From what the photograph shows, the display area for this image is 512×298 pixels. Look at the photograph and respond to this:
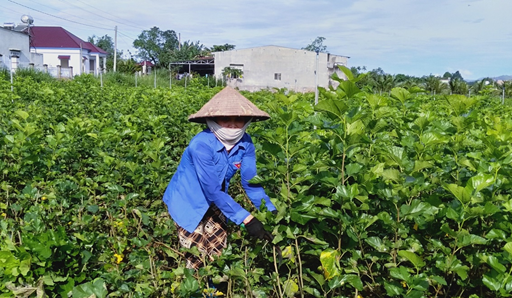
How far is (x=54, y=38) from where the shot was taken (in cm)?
4716

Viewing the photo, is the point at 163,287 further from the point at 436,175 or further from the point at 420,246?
the point at 436,175

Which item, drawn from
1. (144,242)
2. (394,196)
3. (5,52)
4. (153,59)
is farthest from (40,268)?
(153,59)

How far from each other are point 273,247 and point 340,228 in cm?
31

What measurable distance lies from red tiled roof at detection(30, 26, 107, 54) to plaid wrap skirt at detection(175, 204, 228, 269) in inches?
1831

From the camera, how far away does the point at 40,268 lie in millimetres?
2260

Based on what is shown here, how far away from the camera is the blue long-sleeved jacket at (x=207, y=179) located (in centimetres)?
266

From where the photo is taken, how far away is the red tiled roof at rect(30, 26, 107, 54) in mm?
46438

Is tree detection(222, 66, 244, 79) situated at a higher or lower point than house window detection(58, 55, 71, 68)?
lower

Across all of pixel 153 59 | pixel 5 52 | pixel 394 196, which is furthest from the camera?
pixel 153 59

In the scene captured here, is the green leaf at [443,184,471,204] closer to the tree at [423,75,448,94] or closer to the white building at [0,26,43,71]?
the white building at [0,26,43,71]

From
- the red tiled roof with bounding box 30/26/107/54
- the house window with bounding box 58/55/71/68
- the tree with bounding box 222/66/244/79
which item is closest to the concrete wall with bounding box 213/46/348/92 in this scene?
the tree with bounding box 222/66/244/79

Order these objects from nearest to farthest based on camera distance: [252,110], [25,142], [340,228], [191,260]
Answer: [340,228] → [252,110] → [191,260] → [25,142]

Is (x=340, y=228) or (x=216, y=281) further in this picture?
(x=340, y=228)

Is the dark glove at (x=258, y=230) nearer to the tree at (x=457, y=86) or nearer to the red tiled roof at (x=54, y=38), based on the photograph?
the tree at (x=457, y=86)
